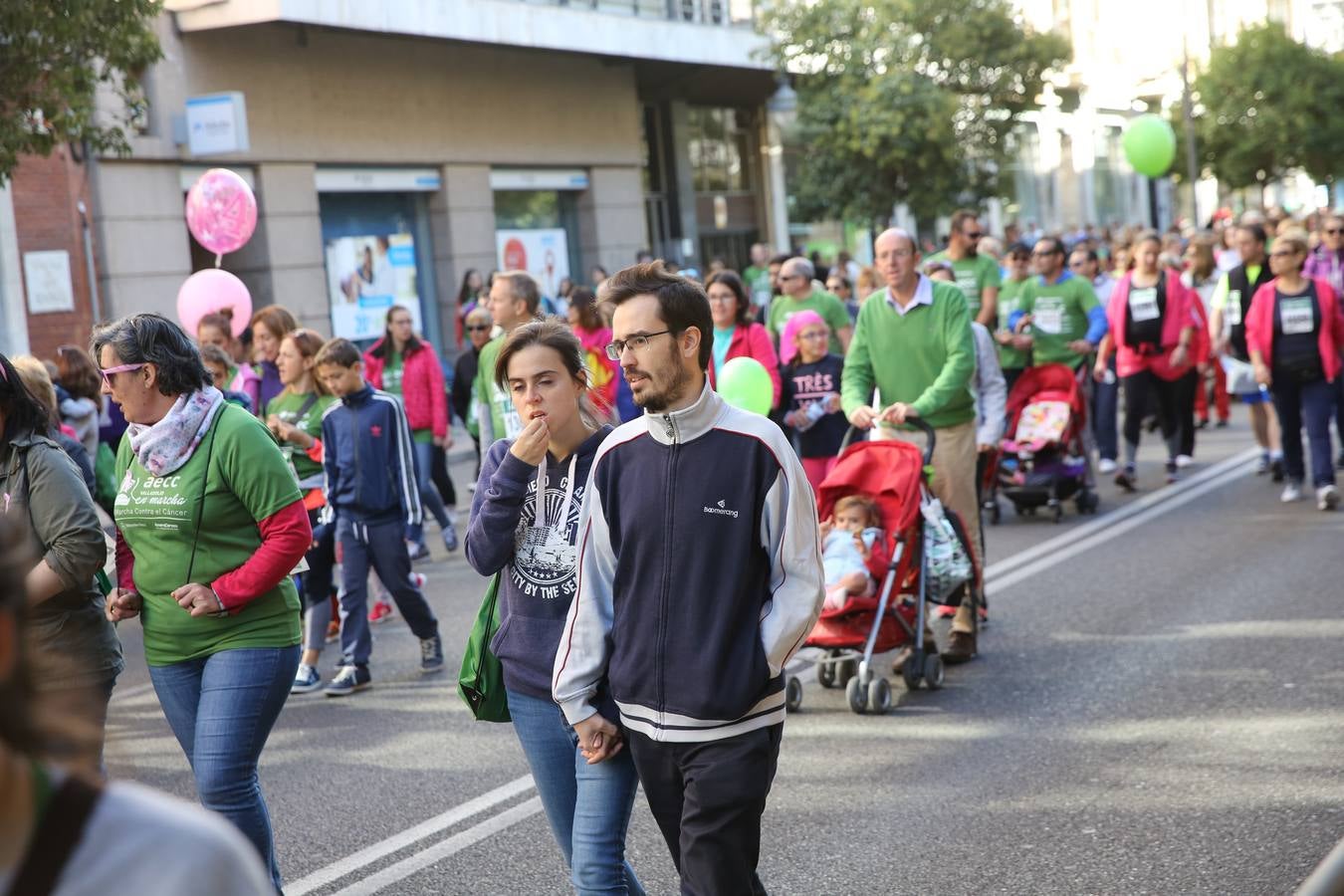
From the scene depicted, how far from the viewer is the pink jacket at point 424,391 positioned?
12.8 metres

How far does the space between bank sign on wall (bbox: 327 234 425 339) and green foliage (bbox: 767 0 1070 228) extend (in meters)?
8.51

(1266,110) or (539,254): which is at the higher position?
(1266,110)

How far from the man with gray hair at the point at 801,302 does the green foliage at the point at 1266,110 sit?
3864cm

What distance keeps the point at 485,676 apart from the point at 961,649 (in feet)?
14.8

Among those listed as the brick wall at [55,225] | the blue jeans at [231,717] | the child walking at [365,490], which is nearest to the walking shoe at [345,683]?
the child walking at [365,490]

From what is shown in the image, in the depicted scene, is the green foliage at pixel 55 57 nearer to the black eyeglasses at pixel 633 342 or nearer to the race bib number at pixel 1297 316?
the race bib number at pixel 1297 316

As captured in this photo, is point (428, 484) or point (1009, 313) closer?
point (428, 484)

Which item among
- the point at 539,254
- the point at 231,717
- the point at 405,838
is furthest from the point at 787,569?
the point at 539,254

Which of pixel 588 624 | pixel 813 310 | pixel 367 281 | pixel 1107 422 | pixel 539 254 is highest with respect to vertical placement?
pixel 539 254

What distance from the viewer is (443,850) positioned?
227 inches

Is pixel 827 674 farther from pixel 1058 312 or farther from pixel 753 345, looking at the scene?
pixel 1058 312

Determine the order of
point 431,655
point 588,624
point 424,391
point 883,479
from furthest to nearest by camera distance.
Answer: point 424,391 < point 431,655 < point 883,479 < point 588,624

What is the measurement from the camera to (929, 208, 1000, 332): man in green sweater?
13633mm

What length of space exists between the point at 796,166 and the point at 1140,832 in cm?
3288
